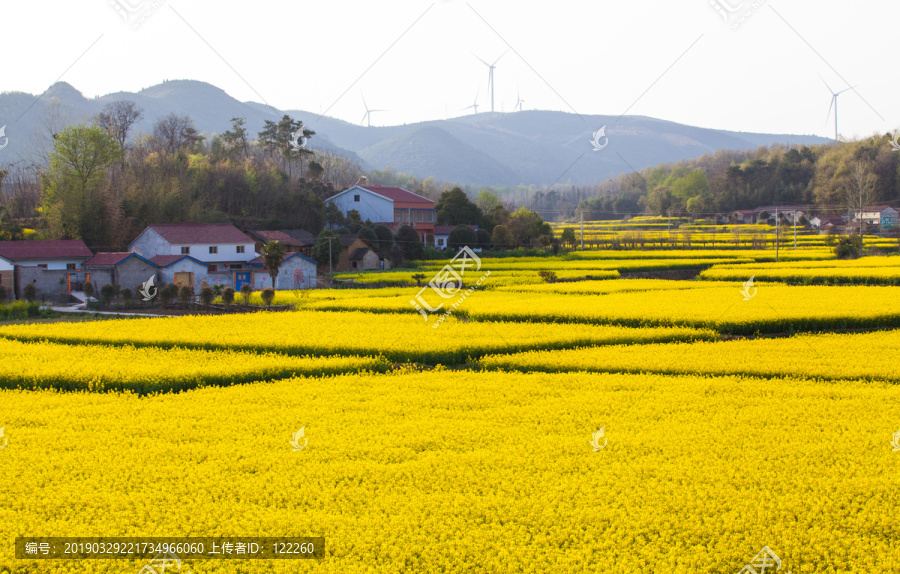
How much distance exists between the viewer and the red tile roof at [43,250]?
41.8m

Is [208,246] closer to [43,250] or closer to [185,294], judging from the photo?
[43,250]

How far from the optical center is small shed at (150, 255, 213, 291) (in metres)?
46.7

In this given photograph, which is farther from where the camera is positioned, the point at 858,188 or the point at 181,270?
the point at 858,188

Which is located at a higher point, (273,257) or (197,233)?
(197,233)

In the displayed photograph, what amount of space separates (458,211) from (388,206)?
8503 mm

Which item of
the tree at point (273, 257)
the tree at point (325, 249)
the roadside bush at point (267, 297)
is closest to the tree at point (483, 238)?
the tree at point (325, 249)

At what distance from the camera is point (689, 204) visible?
10981 cm

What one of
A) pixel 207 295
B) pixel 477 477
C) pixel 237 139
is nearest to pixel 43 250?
pixel 207 295

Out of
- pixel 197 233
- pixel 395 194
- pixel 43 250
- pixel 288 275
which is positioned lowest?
pixel 288 275

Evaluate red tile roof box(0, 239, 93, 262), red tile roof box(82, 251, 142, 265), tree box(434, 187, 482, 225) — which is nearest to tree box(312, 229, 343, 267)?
red tile roof box(82, 251, 142, 265)

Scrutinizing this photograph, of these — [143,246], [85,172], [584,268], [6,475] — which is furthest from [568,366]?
[85,172]

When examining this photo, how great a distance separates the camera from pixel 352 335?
24.7 meters

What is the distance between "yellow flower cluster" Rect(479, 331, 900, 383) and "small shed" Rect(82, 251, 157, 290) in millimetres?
32308

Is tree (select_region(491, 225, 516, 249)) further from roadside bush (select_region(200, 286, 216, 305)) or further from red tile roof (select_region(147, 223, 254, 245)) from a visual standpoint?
roadside bush (select_region(200, 286, 216, 305))
